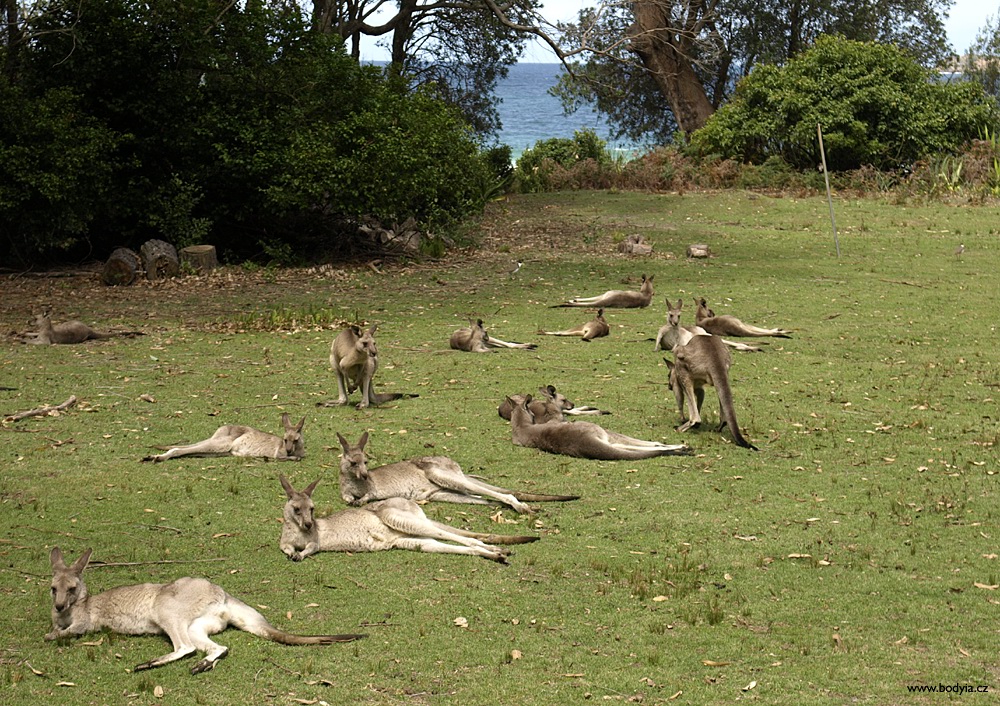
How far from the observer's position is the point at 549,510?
755 centimetres

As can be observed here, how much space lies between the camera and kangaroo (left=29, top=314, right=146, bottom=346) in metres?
13.4

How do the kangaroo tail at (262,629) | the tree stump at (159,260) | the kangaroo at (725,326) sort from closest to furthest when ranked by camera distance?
1. the kangaroo tail at (262,629)
2. the kangaroo at (725,326)
3. the tree stump at (159,260)

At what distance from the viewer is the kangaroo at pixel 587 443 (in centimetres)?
862

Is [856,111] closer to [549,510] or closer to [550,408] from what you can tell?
[550,408]

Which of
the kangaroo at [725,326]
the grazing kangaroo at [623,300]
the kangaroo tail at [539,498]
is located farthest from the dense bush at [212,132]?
Answer: the kangaroo tail at [539,498]

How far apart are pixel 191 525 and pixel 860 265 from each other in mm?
13923

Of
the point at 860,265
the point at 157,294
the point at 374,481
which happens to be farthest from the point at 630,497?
the point at 860,265

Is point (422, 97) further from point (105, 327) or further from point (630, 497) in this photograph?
point (630, 497)

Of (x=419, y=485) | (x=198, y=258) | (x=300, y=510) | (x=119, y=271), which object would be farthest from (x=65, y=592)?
(x=198, y=258)

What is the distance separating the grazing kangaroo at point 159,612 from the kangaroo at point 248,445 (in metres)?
2.95

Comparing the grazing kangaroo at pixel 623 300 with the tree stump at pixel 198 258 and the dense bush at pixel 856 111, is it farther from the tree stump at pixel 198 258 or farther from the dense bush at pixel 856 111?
the dense bush at pixel 856 111

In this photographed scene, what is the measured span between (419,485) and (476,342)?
5.38 meters

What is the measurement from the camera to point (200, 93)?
18766 mm
